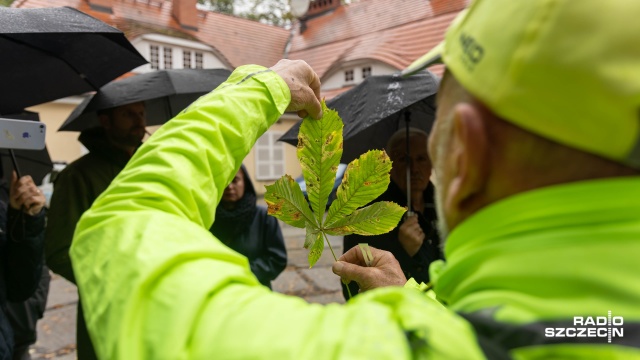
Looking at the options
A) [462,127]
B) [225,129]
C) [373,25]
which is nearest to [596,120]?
[462,127]

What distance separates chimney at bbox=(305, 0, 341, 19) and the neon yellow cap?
54.5ft

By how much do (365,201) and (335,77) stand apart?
12532 millimetres

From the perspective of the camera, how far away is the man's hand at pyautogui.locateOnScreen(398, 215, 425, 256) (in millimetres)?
2477

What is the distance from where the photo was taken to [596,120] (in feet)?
1.68

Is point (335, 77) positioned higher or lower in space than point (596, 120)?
lower

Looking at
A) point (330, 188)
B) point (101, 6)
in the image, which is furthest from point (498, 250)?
point (101, 6)

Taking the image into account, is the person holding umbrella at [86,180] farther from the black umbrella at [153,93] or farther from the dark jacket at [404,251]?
the dark jacket at [404,251]

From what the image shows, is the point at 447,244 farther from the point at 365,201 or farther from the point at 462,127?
the point at 365,201

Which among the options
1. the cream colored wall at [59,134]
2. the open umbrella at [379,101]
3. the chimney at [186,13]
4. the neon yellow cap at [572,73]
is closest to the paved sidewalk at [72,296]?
the open umbrella at [379,101]

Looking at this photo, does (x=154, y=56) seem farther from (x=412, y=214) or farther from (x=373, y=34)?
(x=412, y=214)

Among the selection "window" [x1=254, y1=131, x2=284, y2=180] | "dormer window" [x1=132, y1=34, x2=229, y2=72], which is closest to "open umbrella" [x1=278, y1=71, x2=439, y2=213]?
"dormer window" [x1=132, y1=34, x2=229, y2=72]

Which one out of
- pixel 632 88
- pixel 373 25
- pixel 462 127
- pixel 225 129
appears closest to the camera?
pixel 632 88

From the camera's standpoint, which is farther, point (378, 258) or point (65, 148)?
point (65, 148)

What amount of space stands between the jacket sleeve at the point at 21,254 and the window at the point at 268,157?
13.2 meters
